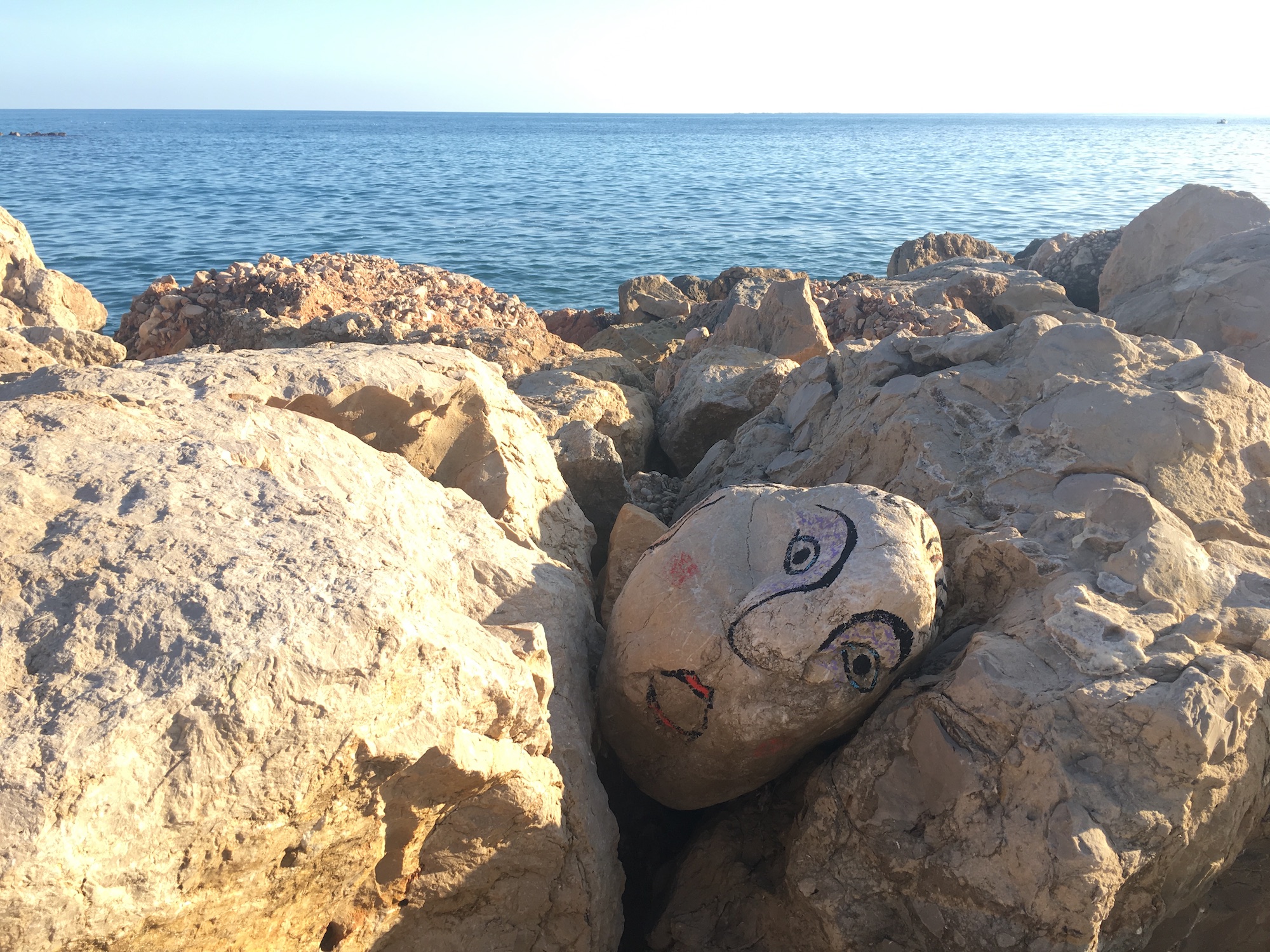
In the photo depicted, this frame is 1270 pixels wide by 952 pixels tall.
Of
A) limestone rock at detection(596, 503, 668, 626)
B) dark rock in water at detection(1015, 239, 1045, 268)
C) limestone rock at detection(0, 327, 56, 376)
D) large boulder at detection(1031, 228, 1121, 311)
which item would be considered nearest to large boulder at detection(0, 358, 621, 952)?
limestone rock at detection(596, 503, 668, 626)

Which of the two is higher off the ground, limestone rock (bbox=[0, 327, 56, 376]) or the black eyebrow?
limestone rock (bbox=[0, 327, 56, 376])

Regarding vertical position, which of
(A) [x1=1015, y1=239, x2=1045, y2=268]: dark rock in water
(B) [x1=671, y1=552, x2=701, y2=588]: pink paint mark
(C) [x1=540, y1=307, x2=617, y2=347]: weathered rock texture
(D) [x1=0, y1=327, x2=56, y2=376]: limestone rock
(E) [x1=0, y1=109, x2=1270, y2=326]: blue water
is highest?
(D) [x1=0, y1=327, x2=56, y2=376]: limestone rock

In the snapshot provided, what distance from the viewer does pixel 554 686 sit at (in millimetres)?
2654

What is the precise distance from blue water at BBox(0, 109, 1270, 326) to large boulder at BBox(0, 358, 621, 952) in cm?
1186

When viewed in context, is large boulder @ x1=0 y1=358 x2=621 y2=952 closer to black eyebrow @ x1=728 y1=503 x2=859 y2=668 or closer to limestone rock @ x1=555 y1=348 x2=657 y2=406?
black eyebrow @ x1=728 y1=503 x2=859 y2=668

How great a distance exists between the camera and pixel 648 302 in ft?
32.2

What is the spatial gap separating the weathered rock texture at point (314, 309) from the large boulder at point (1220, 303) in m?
3.97

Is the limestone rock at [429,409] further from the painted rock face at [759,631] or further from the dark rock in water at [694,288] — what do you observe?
the dark rock in water at [694,288]

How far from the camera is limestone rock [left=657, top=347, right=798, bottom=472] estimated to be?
4.94 metres

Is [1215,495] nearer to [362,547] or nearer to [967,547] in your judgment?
[967,547]

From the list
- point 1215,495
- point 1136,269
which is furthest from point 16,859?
point 1136,269

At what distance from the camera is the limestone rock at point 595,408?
4.56 metres

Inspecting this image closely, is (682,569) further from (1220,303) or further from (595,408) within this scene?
(1220,303)

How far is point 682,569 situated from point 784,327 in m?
3.83
